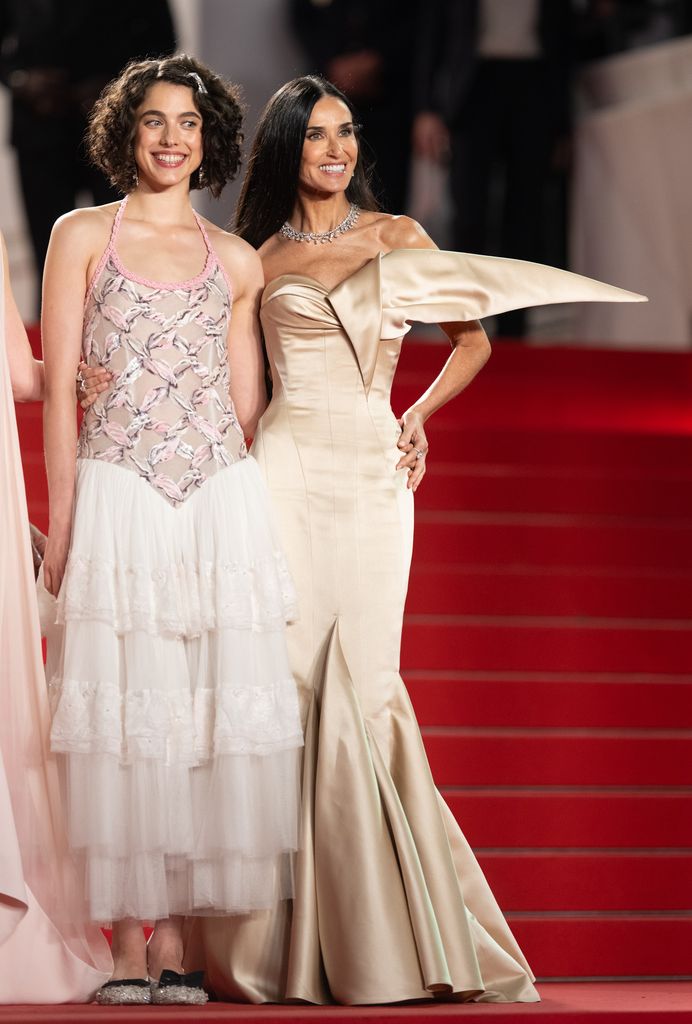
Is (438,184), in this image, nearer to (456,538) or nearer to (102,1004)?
(456,538)

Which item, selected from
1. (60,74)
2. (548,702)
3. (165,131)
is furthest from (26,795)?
(60,74)

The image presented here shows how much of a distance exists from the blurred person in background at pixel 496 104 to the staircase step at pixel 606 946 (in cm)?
400

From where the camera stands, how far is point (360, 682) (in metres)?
3.48

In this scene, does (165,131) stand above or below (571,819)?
above

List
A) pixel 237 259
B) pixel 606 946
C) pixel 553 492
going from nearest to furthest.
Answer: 1. pixel 237 259
2. pixel 606 946
3. pixel 553 492

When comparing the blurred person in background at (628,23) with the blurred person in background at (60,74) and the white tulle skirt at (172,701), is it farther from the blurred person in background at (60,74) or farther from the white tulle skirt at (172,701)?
the white tulle skirt at (172,701)

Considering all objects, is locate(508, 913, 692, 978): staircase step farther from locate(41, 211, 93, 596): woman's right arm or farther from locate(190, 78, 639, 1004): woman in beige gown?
locate(41, 211, 93, 596): woman's right arm

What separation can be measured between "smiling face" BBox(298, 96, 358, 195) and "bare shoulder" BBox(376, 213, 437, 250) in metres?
0.15

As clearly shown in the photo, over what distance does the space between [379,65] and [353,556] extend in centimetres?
459

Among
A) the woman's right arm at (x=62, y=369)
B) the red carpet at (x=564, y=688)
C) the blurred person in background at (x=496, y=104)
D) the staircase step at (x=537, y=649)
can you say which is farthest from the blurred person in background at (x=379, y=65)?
the woman's right arm at (x=62, y=369)

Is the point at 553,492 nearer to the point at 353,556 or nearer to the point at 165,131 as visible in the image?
the point at 353,556

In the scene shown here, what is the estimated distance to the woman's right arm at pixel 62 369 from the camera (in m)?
3.21

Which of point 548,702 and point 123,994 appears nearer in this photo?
point 123,994

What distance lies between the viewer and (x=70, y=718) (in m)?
3.07
